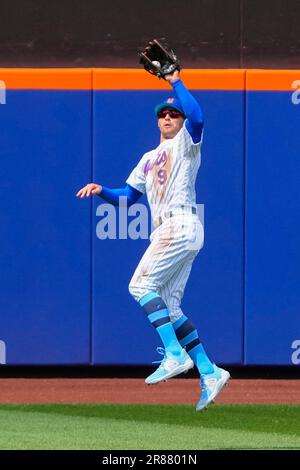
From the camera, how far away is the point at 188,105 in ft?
27.6

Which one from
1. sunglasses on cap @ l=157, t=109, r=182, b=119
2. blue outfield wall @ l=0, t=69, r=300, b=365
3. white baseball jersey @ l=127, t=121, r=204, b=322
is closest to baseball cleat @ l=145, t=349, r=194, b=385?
white baseball jersey @ l=127, t=121, r=204, b=322

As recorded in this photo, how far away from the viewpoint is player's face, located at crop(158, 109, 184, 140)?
9.00 meters

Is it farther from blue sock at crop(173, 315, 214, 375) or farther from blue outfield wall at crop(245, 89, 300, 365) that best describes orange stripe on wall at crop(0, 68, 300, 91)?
blue sock at crop(173, 315, 214, 375)

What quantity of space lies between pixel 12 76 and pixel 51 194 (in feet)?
3.43

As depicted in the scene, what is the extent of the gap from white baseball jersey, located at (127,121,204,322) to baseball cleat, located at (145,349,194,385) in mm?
383

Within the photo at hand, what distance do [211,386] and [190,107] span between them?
165 cm

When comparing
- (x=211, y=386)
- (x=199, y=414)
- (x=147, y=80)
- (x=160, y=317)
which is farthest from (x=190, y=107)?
(x=147, y=80)

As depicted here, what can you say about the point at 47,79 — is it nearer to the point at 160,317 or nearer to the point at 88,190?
the point at 88,190

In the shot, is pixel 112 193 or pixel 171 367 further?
pixel 112 193

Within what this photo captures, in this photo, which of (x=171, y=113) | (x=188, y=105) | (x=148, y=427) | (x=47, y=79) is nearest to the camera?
(x=188, y=105)

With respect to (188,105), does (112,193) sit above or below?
below

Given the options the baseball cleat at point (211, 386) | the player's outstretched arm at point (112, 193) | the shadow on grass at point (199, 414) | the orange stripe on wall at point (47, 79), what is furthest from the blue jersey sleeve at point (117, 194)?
the orange stripe on wall at point (47, 79)

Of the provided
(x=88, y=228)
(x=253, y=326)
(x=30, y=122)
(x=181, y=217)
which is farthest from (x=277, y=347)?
(x=181, y=217)

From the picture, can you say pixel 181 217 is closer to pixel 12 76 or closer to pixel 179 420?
pixel 179 420
